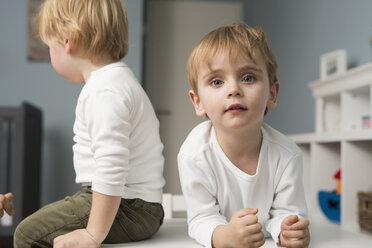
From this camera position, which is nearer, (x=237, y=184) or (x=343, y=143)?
(x=237, y=184)

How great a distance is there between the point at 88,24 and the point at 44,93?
70.8 inches

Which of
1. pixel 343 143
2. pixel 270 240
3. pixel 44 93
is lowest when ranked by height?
pixel 270 240

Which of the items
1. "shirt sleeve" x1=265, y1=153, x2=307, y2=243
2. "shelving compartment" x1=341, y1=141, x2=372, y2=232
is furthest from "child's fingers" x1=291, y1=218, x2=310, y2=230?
"shelving compartment" x1=341, y1=141, x2=372, y2=232

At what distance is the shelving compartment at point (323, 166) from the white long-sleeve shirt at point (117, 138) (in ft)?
2.85

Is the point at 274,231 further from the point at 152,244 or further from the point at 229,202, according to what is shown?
the point at 152,244

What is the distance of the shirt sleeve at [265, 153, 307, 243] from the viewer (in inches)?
31.4

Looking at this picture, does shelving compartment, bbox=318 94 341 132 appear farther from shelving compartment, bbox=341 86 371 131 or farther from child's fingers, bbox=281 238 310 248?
child's fingers, bbox=281 238 310 248

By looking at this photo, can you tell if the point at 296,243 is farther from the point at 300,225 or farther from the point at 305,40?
the point at 305,40

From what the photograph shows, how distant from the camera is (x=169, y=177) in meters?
3.23

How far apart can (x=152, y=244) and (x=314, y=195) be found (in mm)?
976

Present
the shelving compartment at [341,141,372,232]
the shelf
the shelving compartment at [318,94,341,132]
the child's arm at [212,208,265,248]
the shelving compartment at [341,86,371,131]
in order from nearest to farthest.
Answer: the child's arm at [212,208,265,248] < the shelf < the shelving compartment at [341,141,372,232] < the shelving compartment at [341,86,371,131] < the shelving compartment at [318,94,341,132]

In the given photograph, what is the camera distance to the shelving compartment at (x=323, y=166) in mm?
1541

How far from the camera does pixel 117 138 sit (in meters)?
0.71

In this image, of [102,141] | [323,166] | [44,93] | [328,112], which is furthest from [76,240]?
[44,93]
